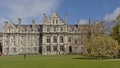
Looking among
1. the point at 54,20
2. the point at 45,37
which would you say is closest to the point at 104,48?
the point at 45,37

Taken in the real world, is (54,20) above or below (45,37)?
above

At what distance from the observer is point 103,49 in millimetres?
51500

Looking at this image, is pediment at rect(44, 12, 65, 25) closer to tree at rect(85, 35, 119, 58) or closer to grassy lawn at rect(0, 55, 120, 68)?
tree at rect(85, 35, 119, 58)

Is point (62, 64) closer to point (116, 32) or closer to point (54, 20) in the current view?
point (116, 32)

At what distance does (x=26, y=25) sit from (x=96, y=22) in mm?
27587

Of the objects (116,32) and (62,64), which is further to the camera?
(116,32)

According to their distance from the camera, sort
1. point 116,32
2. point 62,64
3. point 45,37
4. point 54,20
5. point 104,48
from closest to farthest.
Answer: point 62,64
point 104,48
point 116,32
point 45,37
point 54,20

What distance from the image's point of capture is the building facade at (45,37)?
9132cm

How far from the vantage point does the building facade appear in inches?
3595

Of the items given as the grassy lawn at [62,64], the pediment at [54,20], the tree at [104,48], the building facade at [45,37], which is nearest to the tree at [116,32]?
the tree at [104,48]

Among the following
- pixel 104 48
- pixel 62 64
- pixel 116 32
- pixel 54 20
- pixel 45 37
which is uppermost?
pixel 54 20

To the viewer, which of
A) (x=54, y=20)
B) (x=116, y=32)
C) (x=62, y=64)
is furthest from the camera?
(x=54, y=20)

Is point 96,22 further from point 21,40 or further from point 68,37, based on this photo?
point 21,40

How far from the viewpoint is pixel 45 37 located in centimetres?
9175
